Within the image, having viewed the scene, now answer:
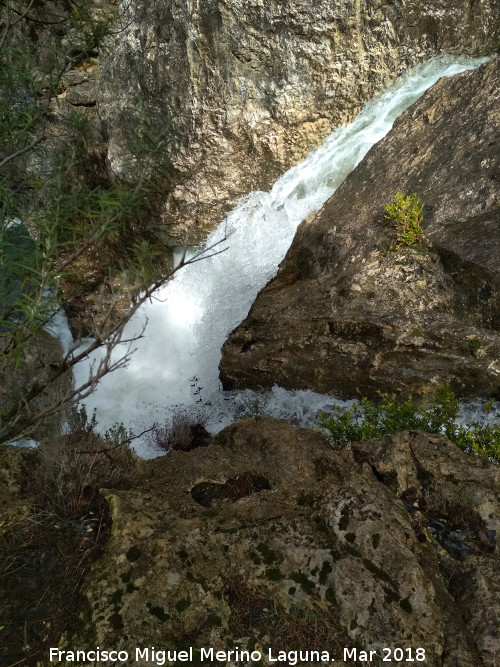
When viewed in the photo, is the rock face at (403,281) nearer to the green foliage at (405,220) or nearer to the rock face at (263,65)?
the green foliage at (405,220)

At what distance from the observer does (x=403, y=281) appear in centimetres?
538

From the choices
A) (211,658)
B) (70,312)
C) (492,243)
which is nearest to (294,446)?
(211,658)

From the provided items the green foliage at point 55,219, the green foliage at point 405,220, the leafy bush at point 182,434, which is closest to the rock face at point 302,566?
the green foliage at point 55,219

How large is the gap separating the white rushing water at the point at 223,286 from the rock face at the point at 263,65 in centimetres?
38

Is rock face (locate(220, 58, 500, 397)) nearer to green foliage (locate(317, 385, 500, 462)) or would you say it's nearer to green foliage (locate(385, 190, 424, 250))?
green foliage (locate(385, 190, 424, 250))

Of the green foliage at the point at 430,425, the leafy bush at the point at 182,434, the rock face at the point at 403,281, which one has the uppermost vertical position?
the rock face at the point at 403,281

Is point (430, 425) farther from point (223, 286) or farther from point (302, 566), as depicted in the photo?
point (223, 286)

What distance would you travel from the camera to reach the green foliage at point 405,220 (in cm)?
545

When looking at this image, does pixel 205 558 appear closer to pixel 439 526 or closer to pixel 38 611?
pixel 38 611

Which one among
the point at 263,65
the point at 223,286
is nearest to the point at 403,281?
the point at 223,286

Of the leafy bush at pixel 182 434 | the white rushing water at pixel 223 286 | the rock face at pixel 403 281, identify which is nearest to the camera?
the rock face at pixel 403 281

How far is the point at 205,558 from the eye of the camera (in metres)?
2.79

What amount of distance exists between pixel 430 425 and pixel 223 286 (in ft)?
17.7

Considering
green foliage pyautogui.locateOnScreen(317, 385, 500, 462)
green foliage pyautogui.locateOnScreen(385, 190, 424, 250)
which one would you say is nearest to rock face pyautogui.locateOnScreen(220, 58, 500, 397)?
green foliage pyautogui.locateOnScreen(385, 190, 424, 250)
